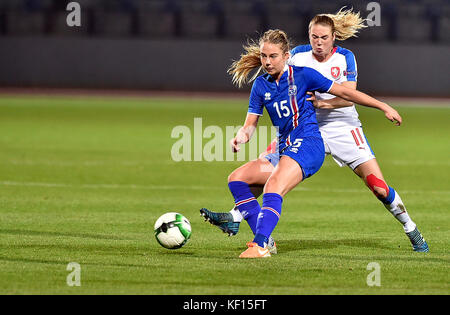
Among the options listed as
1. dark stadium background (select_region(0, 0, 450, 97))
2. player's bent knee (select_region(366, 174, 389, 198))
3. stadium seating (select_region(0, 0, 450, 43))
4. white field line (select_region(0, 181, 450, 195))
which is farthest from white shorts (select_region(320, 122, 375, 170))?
stadium seating (select_region(0, 0, 450, 43))

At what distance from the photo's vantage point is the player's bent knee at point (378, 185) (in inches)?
314

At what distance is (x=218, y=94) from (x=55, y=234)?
994 inches

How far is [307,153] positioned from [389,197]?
3.39 ft

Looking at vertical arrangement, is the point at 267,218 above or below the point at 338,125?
below

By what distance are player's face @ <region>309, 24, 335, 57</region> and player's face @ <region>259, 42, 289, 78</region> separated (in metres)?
0.61

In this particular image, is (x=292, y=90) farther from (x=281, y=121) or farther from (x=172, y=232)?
(x=172, y=232)

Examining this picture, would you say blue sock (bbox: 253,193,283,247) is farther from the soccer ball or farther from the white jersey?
the white jersey

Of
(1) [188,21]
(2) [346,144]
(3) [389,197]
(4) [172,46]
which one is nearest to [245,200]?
(2) [346,144]

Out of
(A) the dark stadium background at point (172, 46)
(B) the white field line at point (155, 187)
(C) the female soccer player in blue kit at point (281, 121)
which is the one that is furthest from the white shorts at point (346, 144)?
(A) the dark stadium background at point (172, 46)

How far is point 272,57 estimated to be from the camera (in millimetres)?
Answer: 7449

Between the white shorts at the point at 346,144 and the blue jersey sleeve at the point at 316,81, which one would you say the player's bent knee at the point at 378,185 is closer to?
the white shorts at the point at 346,144
